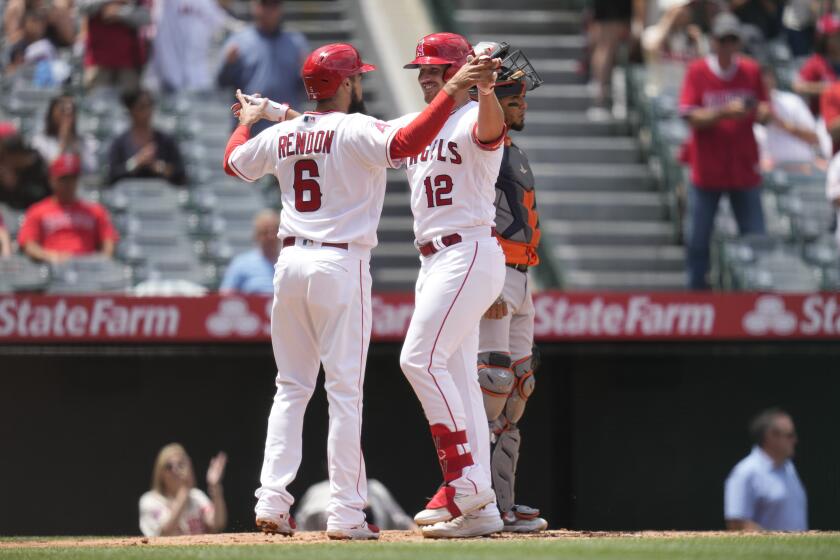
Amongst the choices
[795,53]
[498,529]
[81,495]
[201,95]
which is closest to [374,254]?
[201,95]

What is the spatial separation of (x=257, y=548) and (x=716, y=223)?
20.7 feet

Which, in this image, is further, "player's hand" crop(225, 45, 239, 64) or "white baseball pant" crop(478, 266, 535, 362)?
"player's hand" crop(225, 45, 239, 64)

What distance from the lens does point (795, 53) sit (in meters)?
15.1

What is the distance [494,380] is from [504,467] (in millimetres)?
401

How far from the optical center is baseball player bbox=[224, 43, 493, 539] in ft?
21.1

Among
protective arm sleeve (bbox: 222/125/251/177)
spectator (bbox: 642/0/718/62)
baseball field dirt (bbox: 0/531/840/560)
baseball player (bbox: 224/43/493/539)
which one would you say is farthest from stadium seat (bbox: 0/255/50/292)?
spectator (bbox: 642/0/718/62)

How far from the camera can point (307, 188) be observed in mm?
6500

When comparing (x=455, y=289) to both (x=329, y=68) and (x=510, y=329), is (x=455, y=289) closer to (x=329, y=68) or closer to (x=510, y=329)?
(x=510, y=329)

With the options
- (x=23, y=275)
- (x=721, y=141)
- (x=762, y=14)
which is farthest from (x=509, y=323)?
(x=762, y=14)

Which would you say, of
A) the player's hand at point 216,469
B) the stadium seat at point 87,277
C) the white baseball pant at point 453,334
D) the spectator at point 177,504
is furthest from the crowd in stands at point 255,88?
the white baseball pant at point 453,334

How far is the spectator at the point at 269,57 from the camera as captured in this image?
494 inches

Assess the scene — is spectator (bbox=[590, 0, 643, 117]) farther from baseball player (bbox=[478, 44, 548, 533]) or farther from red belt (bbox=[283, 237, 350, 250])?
red belt (bbox=[283, 237, 350, 250])

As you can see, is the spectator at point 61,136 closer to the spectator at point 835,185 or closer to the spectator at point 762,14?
the spectator at point 835,185

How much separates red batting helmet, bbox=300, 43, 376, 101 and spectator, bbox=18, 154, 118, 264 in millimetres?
4558
